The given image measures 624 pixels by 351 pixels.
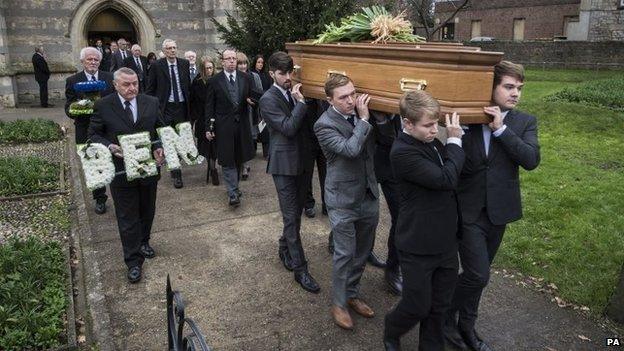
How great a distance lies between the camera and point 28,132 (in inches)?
408

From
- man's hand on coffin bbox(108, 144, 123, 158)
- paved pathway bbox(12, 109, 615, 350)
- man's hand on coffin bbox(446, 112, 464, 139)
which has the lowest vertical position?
Result: paved pathway bbox(12, 109, 615, 350)

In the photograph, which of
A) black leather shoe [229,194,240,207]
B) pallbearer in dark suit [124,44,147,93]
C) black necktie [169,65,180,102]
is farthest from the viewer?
pallbearer in dark suit [124,44,147,93]

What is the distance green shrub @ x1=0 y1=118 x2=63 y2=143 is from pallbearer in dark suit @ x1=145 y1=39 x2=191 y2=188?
170 inches

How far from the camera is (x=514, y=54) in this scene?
85.3ft

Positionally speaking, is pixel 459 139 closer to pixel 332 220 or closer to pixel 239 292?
pixel 332 220

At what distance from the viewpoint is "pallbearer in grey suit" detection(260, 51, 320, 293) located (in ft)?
13.9

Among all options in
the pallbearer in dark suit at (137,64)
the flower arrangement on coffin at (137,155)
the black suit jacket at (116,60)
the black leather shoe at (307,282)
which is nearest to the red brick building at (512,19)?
the black suit jacket at (116,60)

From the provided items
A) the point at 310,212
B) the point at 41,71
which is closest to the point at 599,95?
the point at 310,212

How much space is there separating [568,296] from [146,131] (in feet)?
12.5

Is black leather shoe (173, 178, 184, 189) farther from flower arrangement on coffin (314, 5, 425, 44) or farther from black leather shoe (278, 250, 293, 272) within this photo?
flower arrangement on coffin (314, 5, 425, 44)

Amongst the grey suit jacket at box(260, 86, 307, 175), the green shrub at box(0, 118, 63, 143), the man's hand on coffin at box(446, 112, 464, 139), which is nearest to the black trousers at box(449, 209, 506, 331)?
the man's hand on coffin at box(446, 112, 464, 139)

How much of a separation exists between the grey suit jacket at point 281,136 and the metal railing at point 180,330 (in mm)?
1587

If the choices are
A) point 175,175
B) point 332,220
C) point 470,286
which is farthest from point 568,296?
point 175,175

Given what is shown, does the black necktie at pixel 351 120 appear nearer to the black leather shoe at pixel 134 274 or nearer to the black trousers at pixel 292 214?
the black trousers at pixel 292 214
